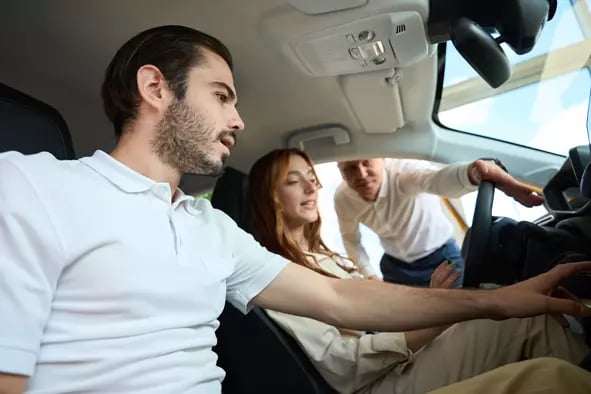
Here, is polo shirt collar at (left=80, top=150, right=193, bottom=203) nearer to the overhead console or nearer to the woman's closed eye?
the woman's closed eye

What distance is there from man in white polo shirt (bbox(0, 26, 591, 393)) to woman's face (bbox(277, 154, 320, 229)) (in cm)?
60

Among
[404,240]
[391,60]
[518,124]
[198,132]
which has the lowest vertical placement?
[404,240]

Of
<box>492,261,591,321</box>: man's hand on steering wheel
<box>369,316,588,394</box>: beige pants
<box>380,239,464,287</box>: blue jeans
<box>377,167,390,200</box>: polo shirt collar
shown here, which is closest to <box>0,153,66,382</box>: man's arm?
<box>492,261,591,321</box>: man's hand on steering wheel

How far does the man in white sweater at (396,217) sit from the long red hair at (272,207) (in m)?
0.37

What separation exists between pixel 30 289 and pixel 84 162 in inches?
11.8

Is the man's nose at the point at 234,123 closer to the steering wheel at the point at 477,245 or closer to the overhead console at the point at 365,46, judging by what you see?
the overhead console at the point at 365,46

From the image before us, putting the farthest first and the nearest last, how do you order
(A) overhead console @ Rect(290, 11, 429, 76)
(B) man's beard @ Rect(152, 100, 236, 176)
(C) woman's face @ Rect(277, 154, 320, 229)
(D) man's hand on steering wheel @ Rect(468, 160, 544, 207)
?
1. (C) woman's face @ Rect(277, 154, 320, 229)
2. (D) man's hand on steering wheel @ Rect(468, 160, 544, 207)
3. (A) overhead console @ Rect(290, 11, 429, 76)
4. (B) man's beard @ Rect(152, 100, 236, 176)

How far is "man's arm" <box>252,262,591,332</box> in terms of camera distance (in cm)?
88

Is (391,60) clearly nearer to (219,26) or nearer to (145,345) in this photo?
(219,26)

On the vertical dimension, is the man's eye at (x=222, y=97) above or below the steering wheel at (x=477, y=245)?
above

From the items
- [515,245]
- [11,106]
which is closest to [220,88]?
[11,106]

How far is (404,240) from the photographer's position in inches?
84.7

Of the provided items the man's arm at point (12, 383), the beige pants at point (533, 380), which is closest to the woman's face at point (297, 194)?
the beige pants at point (533, 380)

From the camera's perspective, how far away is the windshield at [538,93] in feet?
4.05
